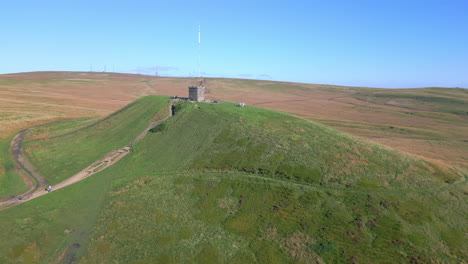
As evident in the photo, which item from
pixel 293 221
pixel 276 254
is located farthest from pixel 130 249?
pixel 293 221

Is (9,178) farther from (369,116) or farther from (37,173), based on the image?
(369,116)

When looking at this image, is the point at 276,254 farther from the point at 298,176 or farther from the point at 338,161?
the point at 338,161

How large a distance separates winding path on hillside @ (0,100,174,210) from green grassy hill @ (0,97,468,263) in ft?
5.20

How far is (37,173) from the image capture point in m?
40.2

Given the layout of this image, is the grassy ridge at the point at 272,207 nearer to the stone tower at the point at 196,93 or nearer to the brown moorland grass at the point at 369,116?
the stone tower at the point at 196,93

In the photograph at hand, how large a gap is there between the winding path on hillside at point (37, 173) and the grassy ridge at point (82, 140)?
1.04 meters

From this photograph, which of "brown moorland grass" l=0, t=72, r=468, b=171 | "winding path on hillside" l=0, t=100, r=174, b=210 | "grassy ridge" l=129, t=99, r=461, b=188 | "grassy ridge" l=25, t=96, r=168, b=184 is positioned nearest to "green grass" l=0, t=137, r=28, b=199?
"winding path on hillside" l=0, t=100, r=174, b=210

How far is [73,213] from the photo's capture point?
29.4 metres

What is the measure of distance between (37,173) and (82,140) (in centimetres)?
1230

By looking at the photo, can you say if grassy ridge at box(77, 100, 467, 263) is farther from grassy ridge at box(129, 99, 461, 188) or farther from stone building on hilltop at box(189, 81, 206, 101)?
stone building on hilltop at box(189, 81, 206, 101)

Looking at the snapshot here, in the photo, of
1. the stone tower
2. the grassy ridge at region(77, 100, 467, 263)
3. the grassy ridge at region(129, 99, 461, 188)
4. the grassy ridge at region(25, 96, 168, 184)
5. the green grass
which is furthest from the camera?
the stone tower

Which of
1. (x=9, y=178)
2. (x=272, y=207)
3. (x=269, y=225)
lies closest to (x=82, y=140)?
(x=9, y=178)

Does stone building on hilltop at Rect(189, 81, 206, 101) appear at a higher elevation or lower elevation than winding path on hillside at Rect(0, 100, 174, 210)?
higher

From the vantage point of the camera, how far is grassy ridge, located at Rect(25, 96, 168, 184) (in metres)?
42.0
